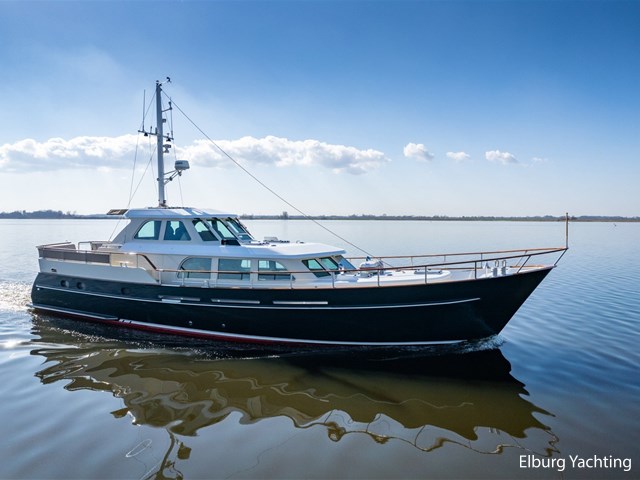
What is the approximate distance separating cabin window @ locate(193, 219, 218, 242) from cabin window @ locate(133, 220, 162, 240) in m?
1.38

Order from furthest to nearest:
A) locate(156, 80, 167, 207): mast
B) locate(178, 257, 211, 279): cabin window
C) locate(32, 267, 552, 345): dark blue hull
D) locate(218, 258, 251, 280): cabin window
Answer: locate(156, 80, 167, 207): mast, locate(178, 257, 211, 279): cabin window, locate(218, 258, 251, 280): cabin window, locate(32, 267, 552, 345): dark blue hull

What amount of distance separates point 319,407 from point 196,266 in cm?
632

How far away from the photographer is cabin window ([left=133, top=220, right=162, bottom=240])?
13000 mm

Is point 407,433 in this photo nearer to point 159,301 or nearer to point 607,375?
point 607,375

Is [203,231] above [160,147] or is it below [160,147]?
below

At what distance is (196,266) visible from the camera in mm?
12086

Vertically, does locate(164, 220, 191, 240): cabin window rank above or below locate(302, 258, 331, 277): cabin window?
above

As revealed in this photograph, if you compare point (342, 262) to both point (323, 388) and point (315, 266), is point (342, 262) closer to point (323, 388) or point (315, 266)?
point (315, 266)

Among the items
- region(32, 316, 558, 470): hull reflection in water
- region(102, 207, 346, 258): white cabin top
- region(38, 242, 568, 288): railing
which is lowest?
region(32, 316, 558, 470): hull reflection in water

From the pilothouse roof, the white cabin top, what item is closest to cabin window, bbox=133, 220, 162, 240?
the white cabin top

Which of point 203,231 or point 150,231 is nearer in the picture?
point 203,231

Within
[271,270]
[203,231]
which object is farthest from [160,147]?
[271,270]

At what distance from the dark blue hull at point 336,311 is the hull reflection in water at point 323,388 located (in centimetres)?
53

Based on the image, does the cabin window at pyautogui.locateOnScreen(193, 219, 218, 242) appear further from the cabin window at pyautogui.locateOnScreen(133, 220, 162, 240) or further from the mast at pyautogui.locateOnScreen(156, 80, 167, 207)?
the mast at pyautogui.locateOnScreen(156, 80, 167, 207)
